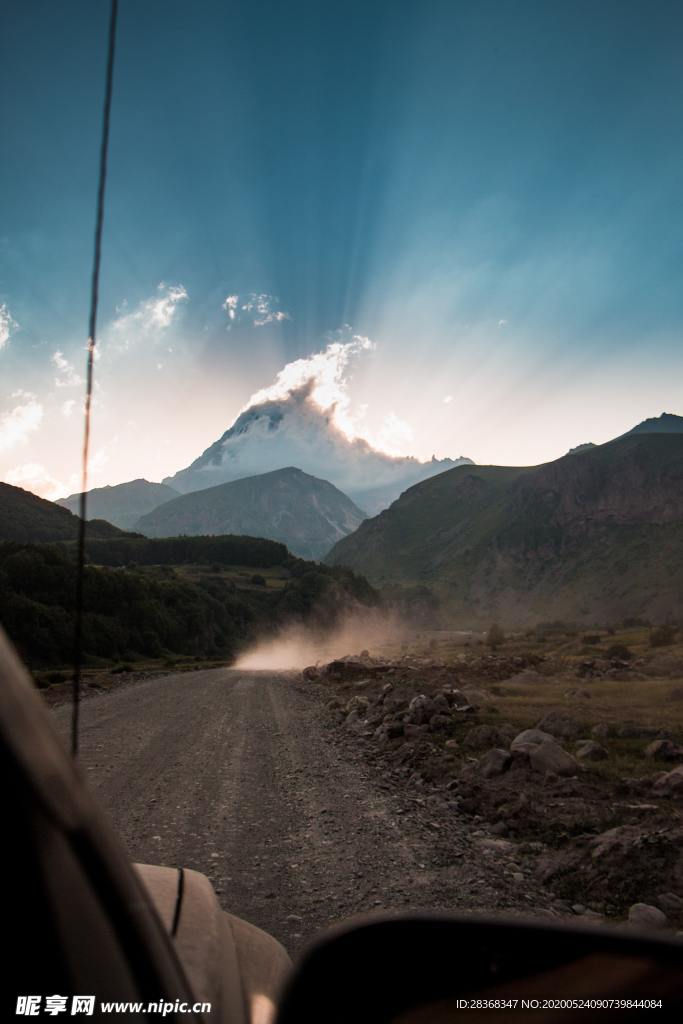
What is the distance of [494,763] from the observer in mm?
11484

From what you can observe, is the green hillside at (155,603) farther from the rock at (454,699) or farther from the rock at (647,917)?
the rock at (647,917)

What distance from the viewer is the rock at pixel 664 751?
1217 centimetres

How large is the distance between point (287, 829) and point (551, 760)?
481 cm

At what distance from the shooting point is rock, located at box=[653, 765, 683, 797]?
9773 millimetres

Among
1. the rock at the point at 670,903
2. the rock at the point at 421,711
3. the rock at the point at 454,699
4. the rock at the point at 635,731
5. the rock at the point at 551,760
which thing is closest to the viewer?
the rock at the point at 670,903

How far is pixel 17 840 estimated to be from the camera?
→ 0.97 m

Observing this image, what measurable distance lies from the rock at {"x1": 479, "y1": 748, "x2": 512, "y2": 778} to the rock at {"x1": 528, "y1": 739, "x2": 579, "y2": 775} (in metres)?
0.41

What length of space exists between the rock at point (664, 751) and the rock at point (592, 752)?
0.78 m

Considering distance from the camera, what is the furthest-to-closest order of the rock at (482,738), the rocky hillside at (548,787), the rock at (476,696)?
the rock at (476,696), the rock at (482,738), the rocky hillside at (548,787)

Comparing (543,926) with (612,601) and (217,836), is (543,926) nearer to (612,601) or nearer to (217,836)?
(217,836)

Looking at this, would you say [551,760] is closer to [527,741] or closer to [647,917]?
[527,741]

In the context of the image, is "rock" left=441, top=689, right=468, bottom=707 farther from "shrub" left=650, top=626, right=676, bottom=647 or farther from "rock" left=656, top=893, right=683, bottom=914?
"shrub" left=650, top=626, right=676, bottom=647

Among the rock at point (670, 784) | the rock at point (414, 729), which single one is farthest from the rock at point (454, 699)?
the rock at point (670, 784)

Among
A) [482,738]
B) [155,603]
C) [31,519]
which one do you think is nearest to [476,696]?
[482,738]
